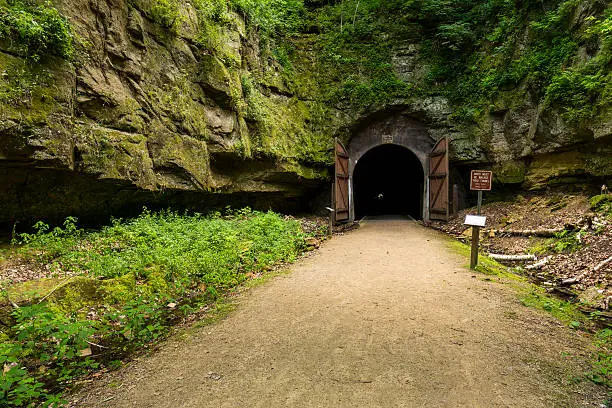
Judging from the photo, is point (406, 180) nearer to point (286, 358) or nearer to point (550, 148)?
point (550, 148)

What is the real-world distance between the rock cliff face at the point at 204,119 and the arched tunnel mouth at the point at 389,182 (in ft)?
14.7

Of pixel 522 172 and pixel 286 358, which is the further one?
pixel 522 172

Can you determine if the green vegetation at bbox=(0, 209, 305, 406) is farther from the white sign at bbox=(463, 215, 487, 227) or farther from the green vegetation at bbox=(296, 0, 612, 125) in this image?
the green vegetation at bbox=(296, 0, 612, 125)

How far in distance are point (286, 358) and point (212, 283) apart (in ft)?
9.59

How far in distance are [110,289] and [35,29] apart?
4.54m

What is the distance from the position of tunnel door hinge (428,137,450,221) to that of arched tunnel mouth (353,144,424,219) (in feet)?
11.1

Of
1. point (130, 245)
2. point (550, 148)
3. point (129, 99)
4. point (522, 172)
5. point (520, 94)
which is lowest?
point (130, 245)

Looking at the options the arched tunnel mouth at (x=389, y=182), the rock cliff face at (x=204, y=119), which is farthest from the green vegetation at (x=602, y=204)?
the arched tunnel mouth at (x=389, y=182)

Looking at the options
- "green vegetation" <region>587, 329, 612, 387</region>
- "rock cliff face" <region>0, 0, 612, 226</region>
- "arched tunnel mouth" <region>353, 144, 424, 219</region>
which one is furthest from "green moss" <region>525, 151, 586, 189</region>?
"green vegetation" <region>587, 329, 612, 387</region>

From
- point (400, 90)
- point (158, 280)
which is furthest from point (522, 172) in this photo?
point (158, 280)

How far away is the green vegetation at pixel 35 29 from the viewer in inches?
197

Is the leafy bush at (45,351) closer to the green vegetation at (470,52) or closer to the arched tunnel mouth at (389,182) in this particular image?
the green vegetation at (470,52)

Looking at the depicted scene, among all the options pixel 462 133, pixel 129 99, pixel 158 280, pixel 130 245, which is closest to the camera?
pixel 158 280

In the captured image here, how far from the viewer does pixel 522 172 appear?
11.4m
